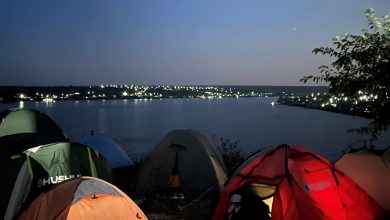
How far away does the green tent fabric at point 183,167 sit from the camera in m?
8.07

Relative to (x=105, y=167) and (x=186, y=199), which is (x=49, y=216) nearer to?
(x=105, y=167)

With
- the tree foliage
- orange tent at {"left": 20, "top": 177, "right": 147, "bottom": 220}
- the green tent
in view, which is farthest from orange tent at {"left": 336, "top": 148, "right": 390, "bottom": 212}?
the green tent

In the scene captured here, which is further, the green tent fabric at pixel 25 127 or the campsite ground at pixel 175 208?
the green tent fabric at pixel 25 127

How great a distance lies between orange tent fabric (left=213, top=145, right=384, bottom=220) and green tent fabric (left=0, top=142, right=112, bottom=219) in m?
2.52

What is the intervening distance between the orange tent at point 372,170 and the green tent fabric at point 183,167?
2797mm

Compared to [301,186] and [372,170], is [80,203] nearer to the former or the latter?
[301,186]

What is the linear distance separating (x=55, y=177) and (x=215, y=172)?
140 inches

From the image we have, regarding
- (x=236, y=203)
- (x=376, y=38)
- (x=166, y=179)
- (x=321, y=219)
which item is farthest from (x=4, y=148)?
(x=376, y=38)

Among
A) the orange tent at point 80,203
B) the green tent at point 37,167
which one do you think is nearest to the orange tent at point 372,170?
the orange tent at point 80,203

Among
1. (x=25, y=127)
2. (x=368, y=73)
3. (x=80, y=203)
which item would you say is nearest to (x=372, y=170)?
(x=368, y=73)

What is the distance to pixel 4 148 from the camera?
7480 mm

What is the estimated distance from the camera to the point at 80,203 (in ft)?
14.6

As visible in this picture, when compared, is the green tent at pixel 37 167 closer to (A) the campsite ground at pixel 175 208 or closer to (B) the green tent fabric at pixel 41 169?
(B) the green tent fabric at pixel 41 169

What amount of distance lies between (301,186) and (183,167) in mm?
3529
